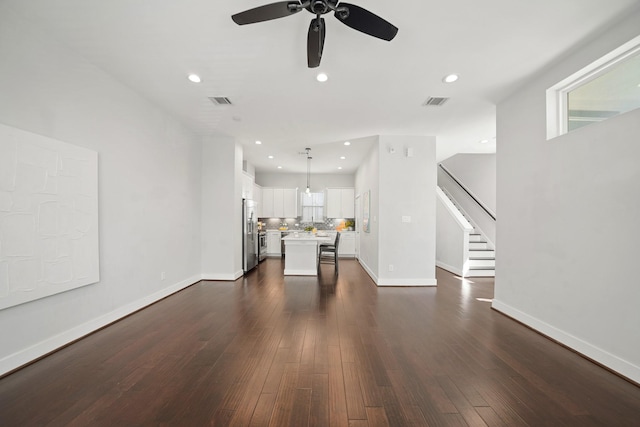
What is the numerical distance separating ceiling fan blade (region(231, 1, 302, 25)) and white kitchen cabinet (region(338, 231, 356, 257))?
21.8 feet

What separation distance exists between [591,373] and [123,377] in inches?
146

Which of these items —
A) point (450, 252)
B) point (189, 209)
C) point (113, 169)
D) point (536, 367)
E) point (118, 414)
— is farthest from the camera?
point (450, 252)

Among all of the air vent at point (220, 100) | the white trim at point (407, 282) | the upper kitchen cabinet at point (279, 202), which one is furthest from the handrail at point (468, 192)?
the air vent at point (220, 100)

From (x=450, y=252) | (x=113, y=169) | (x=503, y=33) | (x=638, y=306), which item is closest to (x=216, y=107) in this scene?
(x=113, y=169)

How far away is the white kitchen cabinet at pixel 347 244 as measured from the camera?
7.93 m

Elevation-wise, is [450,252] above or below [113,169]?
below

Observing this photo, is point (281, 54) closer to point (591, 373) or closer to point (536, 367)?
point (536, 367)

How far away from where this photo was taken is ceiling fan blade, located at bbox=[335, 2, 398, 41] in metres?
1.64

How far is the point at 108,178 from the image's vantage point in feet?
9.32

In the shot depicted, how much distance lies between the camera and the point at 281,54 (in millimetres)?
2441

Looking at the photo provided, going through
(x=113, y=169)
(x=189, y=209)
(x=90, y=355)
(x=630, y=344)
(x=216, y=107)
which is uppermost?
(x=216, y=107)

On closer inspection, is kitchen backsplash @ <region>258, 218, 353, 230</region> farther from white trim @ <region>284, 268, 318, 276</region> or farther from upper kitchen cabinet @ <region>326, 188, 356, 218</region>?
white trim @ <region>284, 268, 318, 276</region>

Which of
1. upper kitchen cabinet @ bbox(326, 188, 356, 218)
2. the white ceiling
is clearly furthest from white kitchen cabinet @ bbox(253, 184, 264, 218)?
the white ceiling

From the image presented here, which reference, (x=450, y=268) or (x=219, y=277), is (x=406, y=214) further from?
(x=219, y=277)
